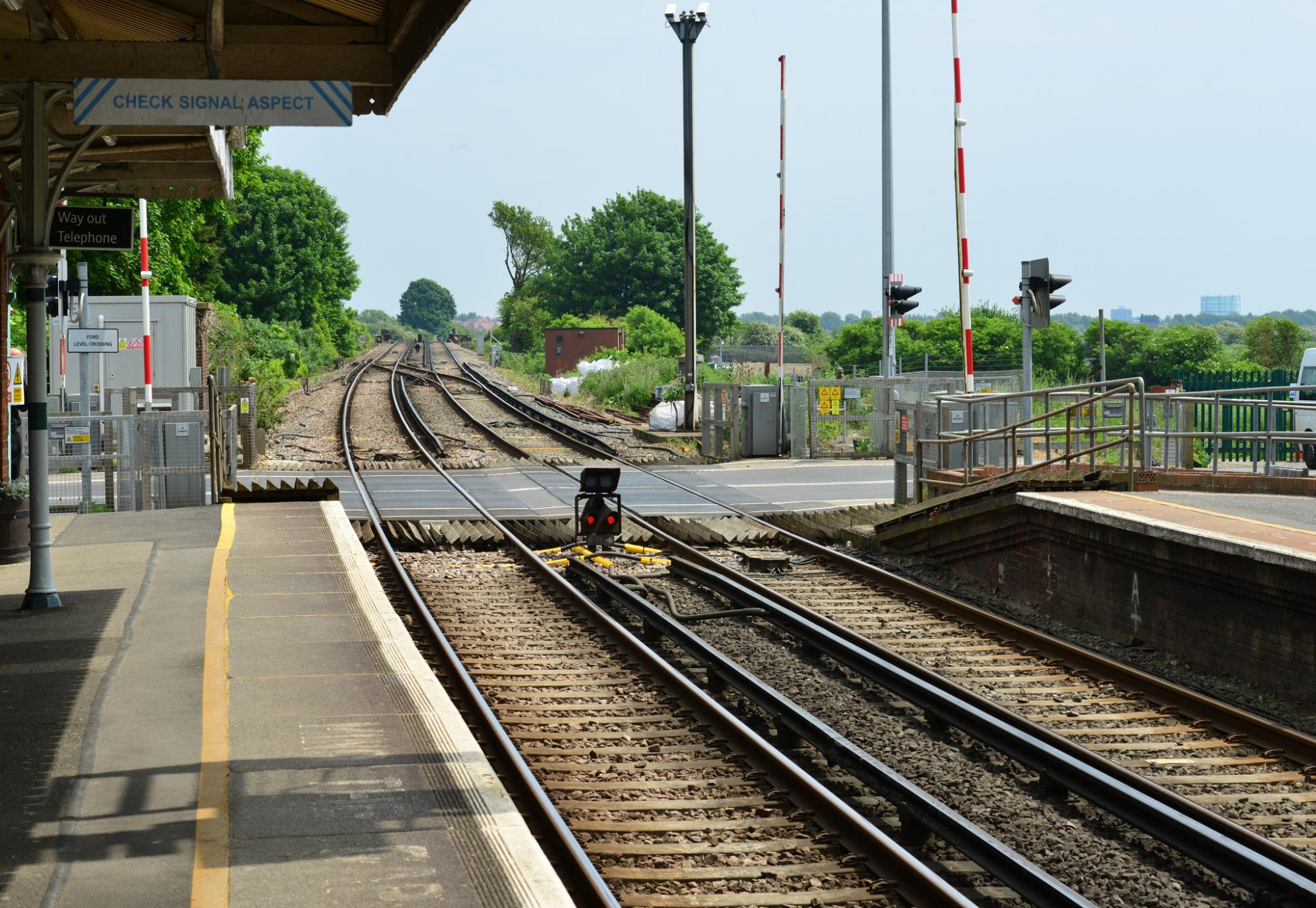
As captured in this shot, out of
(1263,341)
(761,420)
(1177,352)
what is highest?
(1263,341)

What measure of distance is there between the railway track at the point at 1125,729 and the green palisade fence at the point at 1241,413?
13265mm

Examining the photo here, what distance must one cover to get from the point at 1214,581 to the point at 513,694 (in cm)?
555

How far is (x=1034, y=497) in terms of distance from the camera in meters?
13.3

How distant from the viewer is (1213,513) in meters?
12.3

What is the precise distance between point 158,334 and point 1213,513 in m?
22.4

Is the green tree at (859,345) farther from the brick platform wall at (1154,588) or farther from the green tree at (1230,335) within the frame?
the brick platform wall at (1154,588)

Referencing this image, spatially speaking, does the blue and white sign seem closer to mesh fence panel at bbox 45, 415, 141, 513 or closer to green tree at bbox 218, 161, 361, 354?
mesh fence panel at bbox 45, 415, 141, 513

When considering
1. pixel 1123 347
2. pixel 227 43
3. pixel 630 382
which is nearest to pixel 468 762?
pixel 227 43

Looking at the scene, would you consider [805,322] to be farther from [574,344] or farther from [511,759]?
[511,759]

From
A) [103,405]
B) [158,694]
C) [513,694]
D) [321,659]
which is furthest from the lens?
[103,405]

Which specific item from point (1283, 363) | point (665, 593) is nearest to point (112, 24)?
point (665, 593)

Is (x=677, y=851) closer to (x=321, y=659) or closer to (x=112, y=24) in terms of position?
(x=321, y=659)

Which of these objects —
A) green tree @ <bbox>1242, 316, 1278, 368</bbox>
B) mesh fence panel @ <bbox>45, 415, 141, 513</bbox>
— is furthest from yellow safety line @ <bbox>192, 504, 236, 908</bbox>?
green tree @ <bbox>1242, 316, 1278, 368</bbox>

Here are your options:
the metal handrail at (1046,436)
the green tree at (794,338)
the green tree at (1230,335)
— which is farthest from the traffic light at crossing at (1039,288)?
the green tree at (1230,335)
